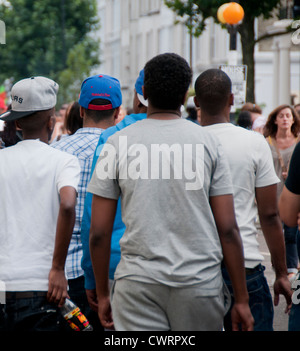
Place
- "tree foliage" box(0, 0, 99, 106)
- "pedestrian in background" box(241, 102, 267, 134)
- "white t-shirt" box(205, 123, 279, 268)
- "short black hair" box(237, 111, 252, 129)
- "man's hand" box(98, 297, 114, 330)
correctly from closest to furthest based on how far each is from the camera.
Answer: "man's hand" box(98, 297, 114, 330)
"white t-shirt" box(205, 123, 279, 268)
"short black hair" box(237, 111, 252, 129)
"pedestrian in background" box(241, 102, 267, 134)
"tree foliage" box(0, 0, 99, 106)

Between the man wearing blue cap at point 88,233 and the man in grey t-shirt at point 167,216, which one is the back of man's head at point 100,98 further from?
the man in grey t-shirt at point 167,216

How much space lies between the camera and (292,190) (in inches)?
159

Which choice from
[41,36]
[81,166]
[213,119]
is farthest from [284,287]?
[41,36]

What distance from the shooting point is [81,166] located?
4.96 metres

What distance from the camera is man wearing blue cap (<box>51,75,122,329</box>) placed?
4832 mm

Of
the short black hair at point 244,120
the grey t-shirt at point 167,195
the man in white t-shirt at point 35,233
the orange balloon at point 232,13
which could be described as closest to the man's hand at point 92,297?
the man in white t-shirt at point 35,233

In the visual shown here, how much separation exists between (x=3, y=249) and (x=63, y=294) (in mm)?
352

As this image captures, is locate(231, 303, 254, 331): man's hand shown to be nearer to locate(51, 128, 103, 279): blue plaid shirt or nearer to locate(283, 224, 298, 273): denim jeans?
locate(51, 128, 103, 279): blue plaid shirt

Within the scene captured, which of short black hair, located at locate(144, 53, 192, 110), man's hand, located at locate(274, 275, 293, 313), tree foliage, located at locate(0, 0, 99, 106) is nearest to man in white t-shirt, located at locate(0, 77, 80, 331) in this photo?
short black hair, located at locate(144, 53, 192, 110)

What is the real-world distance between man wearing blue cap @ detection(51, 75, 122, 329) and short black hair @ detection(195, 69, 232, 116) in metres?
0.61

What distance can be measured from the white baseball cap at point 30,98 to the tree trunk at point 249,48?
17423 mm

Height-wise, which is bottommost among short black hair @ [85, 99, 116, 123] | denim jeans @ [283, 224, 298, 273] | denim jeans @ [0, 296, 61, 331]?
denim jeans @ [283, 224, 298, 273]

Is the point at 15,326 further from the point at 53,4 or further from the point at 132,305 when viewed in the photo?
the point at 53,4
